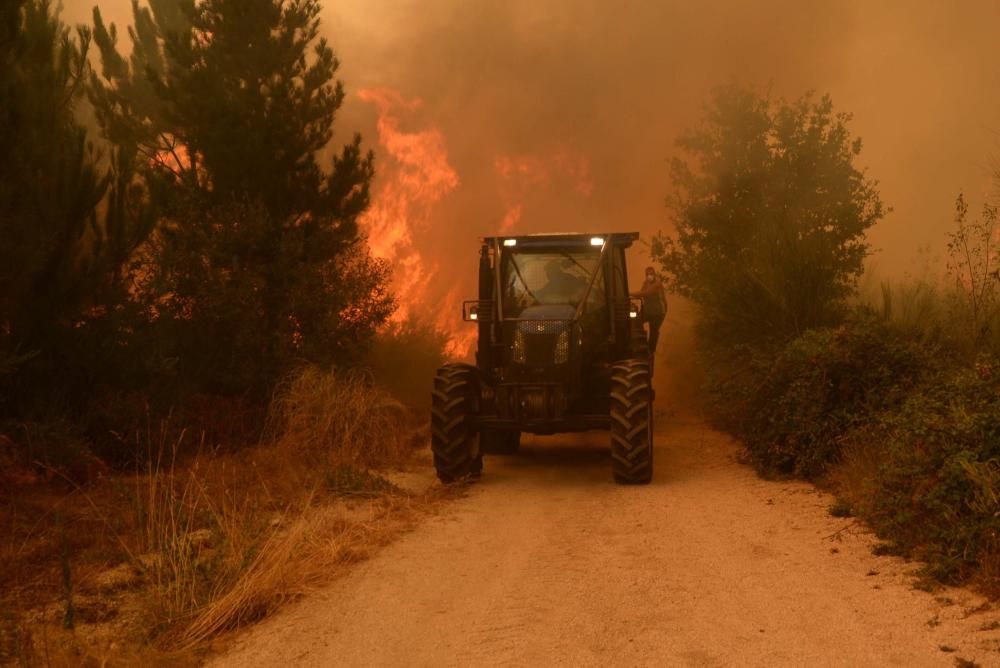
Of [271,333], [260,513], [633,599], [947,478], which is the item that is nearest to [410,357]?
[271,333]

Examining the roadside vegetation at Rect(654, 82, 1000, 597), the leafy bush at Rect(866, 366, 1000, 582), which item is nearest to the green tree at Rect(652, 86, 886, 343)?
the roadside vegetation at Rect(654, 82, 1000, 597)

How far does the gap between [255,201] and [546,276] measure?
595 cm

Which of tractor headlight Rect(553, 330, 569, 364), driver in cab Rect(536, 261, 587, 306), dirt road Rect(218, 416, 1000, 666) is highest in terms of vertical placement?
driver in cab Rect(536, 261, 587, 306)

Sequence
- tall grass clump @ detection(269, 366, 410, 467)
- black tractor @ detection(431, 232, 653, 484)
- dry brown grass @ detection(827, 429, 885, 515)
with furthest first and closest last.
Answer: tall grass clump @ detection(269, 366, 410, 467) → black tractor @ detection(431, 232, 653, 484) → dry brown grass @ detection(827, 429, 885, 515)

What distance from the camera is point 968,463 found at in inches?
257

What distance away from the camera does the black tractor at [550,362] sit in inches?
418

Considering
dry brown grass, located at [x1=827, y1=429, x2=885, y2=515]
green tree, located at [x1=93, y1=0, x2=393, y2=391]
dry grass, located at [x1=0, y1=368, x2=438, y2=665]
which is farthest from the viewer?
green tree, located at [x1=93, y1=0, x2=393, y2=391]

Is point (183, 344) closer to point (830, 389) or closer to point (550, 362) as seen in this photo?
point (550, 362)

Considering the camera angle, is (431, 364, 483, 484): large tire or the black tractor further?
(431, 364, 483, 484): large tire

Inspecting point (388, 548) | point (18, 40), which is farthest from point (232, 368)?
point (388, 548)

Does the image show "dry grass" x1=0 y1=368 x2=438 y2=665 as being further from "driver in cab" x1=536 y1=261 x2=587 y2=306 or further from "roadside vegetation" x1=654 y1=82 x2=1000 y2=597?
"roadside vegetation" x1=654 y1=82 x2=1000 y2=597

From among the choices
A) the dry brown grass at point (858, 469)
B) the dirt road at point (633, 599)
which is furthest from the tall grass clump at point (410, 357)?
the dirt road at point (633, 599)

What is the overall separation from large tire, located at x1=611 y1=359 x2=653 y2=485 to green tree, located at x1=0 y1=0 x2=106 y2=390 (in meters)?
5.90

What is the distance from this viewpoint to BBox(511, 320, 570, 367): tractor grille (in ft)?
35.9
